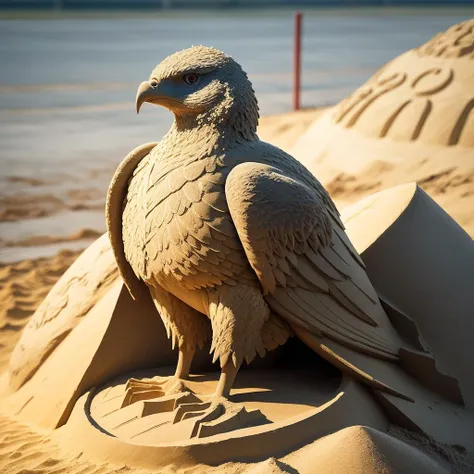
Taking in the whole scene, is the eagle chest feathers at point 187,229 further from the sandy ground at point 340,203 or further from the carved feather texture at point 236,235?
the sandy ground at point 340,203

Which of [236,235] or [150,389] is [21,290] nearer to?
[150,389]

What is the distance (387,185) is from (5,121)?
7.67 metres

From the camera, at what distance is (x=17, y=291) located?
661cm

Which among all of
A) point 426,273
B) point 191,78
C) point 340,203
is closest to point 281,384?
point 426,273

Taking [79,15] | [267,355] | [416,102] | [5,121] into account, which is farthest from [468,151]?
[79,15]

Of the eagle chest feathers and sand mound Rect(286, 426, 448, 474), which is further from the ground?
the eagle chest feathers

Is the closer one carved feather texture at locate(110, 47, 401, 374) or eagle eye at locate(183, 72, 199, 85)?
carved feather texture at locate(110, 47, 401, 374)

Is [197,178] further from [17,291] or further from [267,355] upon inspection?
[17,291]

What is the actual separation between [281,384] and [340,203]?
3.02 metres

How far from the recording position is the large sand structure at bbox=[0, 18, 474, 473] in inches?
129

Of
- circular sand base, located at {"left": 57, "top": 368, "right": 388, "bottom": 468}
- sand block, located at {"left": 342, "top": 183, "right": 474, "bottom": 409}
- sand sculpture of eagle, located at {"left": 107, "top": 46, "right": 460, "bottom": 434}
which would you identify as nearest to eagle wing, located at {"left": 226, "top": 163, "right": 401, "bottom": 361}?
sand sculpture of eagle, located at {"left": 107, "top": 46, "right": 460, "bottom": 434}

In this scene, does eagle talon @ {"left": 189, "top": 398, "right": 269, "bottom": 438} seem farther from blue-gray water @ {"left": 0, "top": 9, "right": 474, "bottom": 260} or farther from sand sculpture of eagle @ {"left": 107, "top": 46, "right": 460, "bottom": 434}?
blue-gray water @ {"left": 0, "top": 9, "right": 474, "bottom": 260}

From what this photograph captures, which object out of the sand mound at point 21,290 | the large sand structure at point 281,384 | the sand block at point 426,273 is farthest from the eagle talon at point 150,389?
the sand mound at point 21,290

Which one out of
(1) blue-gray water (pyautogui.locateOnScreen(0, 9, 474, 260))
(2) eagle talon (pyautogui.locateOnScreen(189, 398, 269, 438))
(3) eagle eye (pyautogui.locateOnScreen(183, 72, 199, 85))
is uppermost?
(3) eagle eye (pyautogui.locateOnScreen(183, 72, 199, 85))
